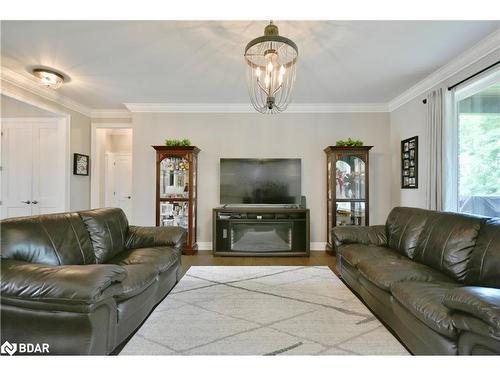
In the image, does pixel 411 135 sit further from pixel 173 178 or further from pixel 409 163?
pixel 173 178

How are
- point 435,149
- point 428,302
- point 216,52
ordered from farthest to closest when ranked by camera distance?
point 435,149 < point 216,52 < point 428,302

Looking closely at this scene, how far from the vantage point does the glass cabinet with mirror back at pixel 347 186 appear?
4.53 m

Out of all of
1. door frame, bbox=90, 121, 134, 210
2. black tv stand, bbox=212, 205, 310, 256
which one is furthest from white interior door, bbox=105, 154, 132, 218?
black tv stand, bbox=212, 205, 310, 256

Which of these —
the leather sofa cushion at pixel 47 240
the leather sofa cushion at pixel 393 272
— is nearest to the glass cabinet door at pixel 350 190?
the leather sofa cushion at pixel 393 272

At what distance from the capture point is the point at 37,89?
13.1 feet

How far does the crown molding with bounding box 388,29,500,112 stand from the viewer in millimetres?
2670

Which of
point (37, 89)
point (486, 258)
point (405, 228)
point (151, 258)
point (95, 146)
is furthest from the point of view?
point (95, 146)

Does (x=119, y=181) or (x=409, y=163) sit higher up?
(x=409, y=163)

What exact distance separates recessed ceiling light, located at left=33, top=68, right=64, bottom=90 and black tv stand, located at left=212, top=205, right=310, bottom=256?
9.42ft

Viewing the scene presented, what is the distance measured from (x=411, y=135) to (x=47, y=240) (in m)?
4.87

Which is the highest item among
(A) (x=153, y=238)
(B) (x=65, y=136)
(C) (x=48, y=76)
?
(C) (x=48, y=76)

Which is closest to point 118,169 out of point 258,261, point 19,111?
point 19,111

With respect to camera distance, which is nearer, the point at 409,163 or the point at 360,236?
the point at 360,236

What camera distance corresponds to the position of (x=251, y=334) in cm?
202
